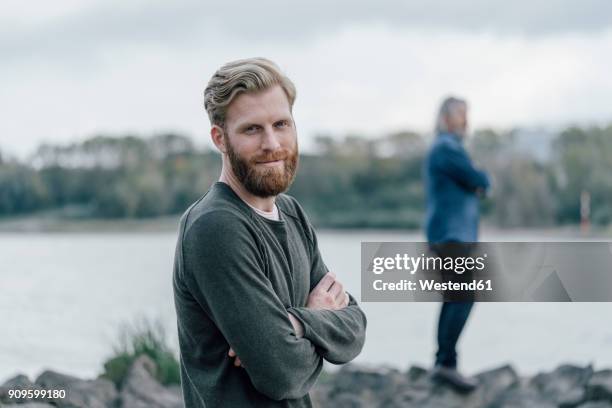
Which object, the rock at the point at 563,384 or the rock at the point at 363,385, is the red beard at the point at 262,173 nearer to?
the rock at the point at 363,385

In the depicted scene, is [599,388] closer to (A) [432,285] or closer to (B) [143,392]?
(A) [432,285]

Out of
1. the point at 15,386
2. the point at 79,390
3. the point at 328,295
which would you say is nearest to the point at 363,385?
the point at 79,390

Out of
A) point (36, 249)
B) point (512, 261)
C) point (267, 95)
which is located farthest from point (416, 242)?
point (36, 249)

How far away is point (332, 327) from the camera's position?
1480 millimetres

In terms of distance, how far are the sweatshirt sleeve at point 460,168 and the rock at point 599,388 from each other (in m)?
1.02

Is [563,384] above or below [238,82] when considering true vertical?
below

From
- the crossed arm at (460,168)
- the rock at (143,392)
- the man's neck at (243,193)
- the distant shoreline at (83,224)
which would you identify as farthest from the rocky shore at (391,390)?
the man's neck at (243,193)

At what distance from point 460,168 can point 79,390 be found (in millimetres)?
1944

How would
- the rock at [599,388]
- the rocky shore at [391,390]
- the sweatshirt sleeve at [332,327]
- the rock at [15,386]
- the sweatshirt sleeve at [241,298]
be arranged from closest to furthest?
the sweatshirt sleeve at [241,298] < the sweatshirt sleeve at [332,327] < the rock at [15,386] < the rocky shore at [391,390] < the rock at [599,388]

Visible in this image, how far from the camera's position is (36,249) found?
6.44 meters

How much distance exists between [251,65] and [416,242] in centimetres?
289

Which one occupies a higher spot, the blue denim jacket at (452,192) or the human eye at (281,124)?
the human eye at (281,124)

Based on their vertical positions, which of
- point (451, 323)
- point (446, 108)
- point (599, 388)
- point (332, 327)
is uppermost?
point (446, 108)

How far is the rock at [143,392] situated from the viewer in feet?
12.6
